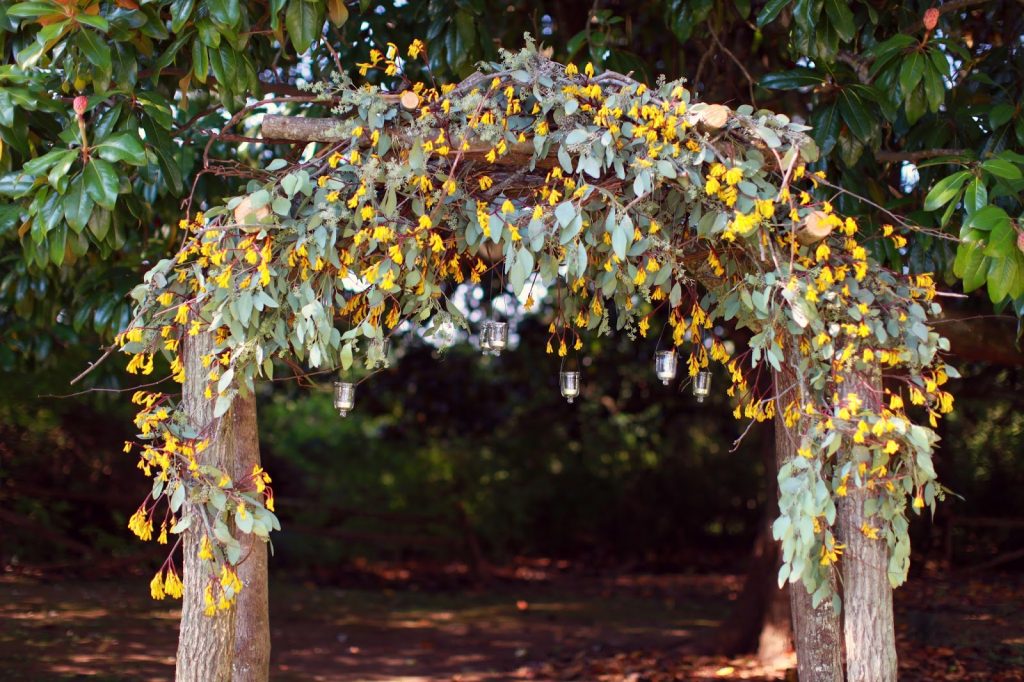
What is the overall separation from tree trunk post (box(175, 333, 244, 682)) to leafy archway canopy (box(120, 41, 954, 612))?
20 millimetres

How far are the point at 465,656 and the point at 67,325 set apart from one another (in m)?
2.81

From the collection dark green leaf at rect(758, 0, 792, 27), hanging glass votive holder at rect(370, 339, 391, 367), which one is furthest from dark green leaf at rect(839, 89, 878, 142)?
hanging glass votive holder at rect(370, 339, 391, 367)

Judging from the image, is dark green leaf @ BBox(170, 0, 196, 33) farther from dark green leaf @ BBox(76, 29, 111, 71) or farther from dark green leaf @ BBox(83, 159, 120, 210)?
dark green leaf @ BBox(83, 159, 120, 210)

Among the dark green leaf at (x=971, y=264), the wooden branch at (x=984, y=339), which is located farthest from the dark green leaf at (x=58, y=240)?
the wooden branch at (x=984, y=339)

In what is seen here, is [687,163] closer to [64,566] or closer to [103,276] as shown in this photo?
[103,276]

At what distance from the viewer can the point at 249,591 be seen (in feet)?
8.79

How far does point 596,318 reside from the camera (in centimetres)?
260

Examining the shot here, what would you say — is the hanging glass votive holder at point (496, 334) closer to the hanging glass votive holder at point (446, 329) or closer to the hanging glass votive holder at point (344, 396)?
the hanging glass votive holder at point (446, 329)

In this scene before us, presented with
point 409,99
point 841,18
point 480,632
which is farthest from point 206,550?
point 480,632

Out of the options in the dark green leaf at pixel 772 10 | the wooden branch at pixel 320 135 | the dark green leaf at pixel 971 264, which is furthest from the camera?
the dark green leaf at pixel 772 10

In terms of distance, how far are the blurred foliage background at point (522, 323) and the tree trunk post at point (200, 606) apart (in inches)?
19.3

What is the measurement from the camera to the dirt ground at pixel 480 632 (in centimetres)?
482

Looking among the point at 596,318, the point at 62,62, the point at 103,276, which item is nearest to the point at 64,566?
the point at 103,276

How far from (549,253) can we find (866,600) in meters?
1.13
